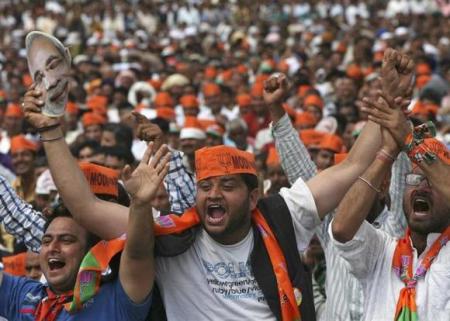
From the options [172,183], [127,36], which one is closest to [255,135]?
[172,183]

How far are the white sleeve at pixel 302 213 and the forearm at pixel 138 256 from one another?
641 mm

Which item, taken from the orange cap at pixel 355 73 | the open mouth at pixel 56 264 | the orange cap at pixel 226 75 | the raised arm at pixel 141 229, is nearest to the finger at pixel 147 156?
the raised arm at pixel 141 229

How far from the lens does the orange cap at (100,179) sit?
473 centimetres

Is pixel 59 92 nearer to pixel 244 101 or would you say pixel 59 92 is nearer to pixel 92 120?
pixel 92 120

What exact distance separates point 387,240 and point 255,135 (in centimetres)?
831

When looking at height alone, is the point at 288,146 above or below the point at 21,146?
above

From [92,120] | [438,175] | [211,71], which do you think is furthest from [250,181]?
[211,71]

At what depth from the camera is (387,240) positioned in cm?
451

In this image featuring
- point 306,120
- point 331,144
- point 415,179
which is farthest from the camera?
point 306,120

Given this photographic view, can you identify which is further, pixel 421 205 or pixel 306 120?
pixel 306 120

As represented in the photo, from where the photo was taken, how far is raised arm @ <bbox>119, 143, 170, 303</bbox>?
4.00 meters

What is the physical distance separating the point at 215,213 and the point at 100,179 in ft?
2.27

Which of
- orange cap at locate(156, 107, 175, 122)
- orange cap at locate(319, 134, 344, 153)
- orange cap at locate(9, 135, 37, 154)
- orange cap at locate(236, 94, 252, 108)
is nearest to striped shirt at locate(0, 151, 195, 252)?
orange cap at locate(319, 134, 344, 153)

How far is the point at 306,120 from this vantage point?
10.9 meters
